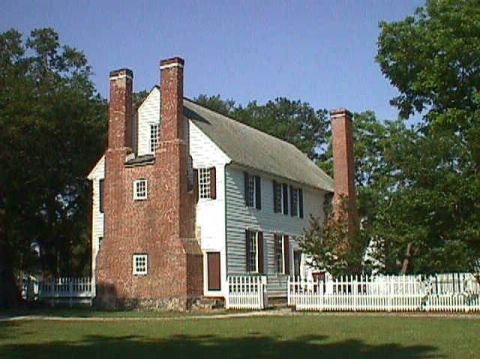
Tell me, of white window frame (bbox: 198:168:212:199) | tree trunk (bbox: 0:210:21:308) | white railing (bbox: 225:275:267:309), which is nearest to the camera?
white railing (bbox: 225:275:267:309)

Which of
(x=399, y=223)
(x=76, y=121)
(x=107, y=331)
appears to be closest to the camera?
(x=107, y=331)

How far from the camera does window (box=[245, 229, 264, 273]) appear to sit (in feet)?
105

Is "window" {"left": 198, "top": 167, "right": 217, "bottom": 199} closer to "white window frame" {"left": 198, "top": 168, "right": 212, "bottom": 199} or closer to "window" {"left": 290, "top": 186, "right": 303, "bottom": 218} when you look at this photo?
"white window frame" {"left": 198, "top": 168, "right": 212, "bottom": 199}

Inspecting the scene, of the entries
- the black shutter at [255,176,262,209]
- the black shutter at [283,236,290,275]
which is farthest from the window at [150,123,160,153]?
the black shutter at [283,236,290,275]

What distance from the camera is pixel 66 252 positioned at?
129ft

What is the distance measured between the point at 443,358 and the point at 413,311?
44.0ft

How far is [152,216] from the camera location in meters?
30.5

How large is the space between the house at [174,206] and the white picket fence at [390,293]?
13.6 ft

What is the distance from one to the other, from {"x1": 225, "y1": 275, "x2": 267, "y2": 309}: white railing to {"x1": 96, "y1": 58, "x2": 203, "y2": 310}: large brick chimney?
1274 millimetres

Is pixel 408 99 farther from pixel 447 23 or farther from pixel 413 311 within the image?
pixel 413 311

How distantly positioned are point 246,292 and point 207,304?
1.61 metres

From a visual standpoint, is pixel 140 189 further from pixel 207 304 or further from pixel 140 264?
pixel 207 304

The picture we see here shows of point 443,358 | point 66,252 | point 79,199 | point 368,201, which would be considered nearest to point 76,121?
point 79,199

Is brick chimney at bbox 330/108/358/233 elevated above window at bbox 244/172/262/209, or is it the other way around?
brick chimney at bbox 330/108/358/233
